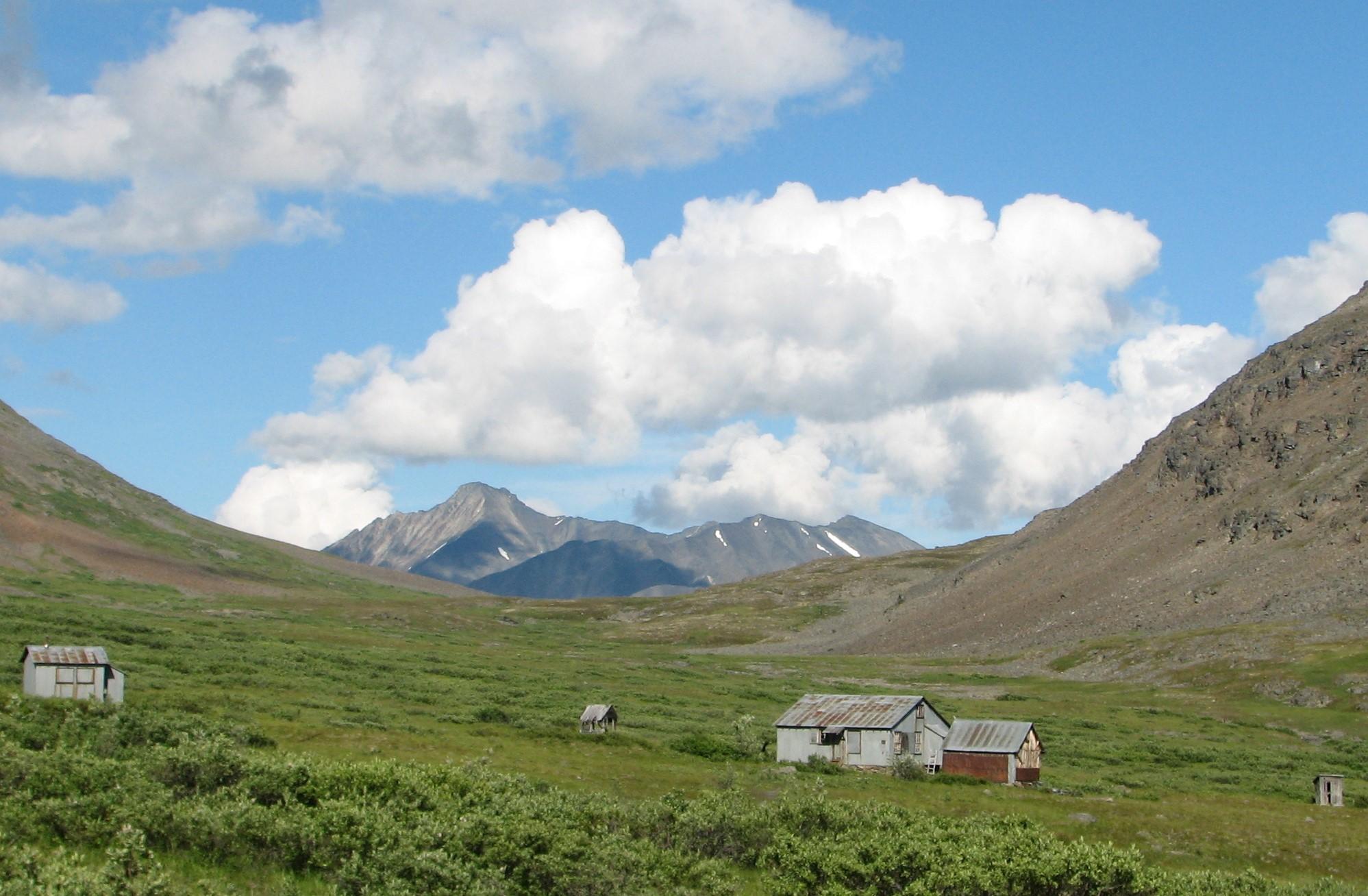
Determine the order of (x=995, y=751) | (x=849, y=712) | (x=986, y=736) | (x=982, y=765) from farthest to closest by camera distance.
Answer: (x=849, y=712), (x=986, y=736), (x=982, y=765), (x=995, y=751)

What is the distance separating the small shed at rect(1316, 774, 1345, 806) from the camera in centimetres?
5741

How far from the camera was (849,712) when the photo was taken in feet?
225

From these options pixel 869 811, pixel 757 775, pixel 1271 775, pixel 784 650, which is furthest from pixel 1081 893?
pixel 784 650

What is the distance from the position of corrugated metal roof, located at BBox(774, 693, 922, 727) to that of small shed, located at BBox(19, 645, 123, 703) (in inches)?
1420

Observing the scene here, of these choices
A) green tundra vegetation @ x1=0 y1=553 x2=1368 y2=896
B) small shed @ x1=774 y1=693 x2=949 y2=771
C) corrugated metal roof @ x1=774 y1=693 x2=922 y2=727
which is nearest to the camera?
green tundra vegetation @ x1=0 y1=553 x2=1368 y2=896

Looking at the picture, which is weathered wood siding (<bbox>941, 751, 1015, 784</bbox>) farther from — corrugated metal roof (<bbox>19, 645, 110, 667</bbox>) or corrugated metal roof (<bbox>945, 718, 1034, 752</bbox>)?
corrugated metal roof (<bbox>19, 645, 110, 667</bbox>)

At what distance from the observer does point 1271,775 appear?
222 ft

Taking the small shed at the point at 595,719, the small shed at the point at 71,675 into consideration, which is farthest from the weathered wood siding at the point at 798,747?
the small shed at the point at 71,675

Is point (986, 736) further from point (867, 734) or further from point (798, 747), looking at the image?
point (798, 747)

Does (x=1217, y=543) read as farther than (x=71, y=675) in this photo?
Yes

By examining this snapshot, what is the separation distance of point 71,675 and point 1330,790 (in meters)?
63.0

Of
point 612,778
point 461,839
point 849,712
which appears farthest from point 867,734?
point 461,839

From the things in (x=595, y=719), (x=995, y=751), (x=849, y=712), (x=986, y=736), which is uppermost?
(x=849, y=712)

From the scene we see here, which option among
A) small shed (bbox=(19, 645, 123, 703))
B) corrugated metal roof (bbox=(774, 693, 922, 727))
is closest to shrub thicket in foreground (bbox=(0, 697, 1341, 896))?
small shed (bbox=(19, 645, 123, 703))
